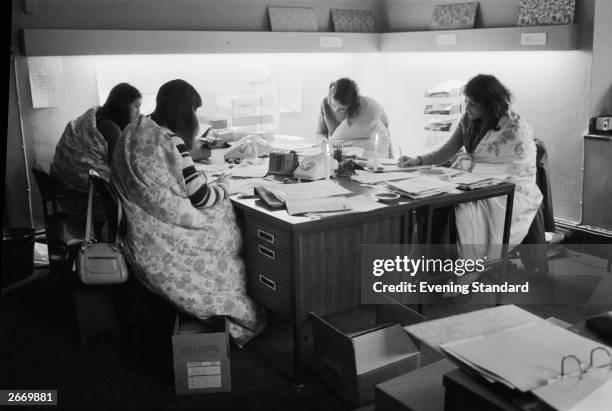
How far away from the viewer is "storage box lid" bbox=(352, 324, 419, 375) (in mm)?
2404

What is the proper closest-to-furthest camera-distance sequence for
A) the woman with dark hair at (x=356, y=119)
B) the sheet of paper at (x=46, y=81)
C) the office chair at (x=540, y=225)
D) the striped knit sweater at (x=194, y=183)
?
the striped knit sweater at (x=194, y=183), the office chair at (x=540, y=225), the sheet of paper at (x=46, y=81), the woman with dark hair at (x=356, y=119)

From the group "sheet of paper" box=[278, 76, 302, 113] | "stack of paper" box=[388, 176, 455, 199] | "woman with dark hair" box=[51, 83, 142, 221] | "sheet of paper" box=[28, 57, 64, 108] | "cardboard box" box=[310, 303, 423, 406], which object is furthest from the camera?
"sheet of paper" box=[278, 76, 302, 113]

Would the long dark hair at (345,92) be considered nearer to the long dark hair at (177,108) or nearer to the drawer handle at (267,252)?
the long dark hair at (177,108)

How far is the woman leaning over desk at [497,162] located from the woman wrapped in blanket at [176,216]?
1277 millimetres

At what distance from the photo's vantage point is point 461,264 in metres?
3.34

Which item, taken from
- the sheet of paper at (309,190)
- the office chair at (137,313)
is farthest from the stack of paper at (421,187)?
the office chair at (137,313)

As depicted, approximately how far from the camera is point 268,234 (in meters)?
2.64

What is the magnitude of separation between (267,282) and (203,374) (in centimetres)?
48

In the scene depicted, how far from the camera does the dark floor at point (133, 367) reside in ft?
8.21

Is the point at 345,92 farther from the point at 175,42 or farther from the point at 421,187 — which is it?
the point at 421,187

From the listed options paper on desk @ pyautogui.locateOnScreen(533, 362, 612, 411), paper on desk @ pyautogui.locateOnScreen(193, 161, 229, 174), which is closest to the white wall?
paper on desk @ pyautogui.locateOnScreen(193, 161, 229, 174)

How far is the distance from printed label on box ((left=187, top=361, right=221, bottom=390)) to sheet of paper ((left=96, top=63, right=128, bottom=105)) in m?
2.61

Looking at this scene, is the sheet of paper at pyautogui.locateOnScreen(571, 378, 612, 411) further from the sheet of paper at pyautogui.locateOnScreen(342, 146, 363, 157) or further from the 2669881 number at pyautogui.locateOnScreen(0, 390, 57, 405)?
the sheet of paper at pyautogui.locateOnScreen(342, 146, 363, 157)

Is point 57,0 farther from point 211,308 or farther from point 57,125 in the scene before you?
point 211,308
